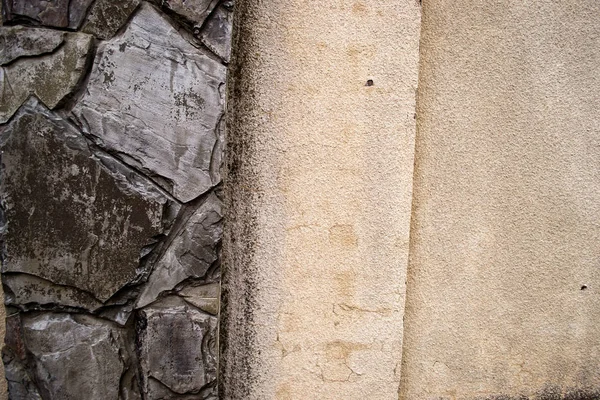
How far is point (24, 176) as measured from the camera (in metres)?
1.10

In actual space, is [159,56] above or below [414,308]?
above

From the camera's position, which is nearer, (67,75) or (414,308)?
(67,75)

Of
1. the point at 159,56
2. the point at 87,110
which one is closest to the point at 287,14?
the point at 159,56

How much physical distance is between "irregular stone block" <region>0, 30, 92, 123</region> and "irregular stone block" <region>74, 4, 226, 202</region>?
40mm

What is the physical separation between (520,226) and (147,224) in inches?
52.2

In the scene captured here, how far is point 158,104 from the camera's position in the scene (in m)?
1.13

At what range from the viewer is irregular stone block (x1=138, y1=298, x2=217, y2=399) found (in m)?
1.18

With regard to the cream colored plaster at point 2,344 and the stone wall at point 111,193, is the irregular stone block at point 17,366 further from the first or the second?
the cream colored plaster at point 2,344

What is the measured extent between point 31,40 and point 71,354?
0.82m

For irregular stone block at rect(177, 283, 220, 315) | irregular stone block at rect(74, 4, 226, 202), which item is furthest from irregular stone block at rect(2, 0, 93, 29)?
irregular stone block at rect(177, 283, 220, 315)

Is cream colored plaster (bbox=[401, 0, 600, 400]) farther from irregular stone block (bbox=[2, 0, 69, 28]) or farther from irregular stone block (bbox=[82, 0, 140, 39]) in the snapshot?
irregular stone block (bbox=[2, 0, 69, 28])

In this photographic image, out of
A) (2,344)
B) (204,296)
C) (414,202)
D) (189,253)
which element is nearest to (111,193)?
(189,253)

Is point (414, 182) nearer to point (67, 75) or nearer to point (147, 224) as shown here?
point (147, 224)

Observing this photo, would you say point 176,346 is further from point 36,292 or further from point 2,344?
point 2,344
